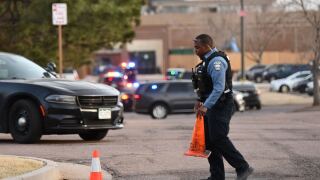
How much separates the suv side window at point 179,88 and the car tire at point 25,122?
16.2 m

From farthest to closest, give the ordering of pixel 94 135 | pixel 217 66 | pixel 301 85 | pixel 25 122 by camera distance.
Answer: pixel 301 85 → pixel 94 135 → pixel 25 122 → pixel 217 66

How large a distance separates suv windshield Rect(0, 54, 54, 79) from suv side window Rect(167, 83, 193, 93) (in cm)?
1492

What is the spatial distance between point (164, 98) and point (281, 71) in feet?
115

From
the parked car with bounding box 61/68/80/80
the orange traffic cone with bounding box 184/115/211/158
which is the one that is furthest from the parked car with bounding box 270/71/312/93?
the orange traffic cone with bounding box 184/115/211/158

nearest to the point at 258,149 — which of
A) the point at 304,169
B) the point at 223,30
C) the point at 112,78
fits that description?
the point at 304,169

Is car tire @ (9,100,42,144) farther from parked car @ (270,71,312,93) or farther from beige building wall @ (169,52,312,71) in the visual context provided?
beige building wall @ (169,52,312,71)

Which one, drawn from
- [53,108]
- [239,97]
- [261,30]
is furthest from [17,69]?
[261,30]

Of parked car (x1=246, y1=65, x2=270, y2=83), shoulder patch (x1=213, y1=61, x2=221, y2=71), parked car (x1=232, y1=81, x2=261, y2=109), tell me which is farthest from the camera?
parked car (x1=246, y1=65, x2=270, y2=83)

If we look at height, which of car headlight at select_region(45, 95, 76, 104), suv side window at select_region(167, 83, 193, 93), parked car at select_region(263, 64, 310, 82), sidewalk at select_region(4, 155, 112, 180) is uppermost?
car headlight at select_region(45, 95, 76, 104)

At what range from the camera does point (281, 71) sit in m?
62.3

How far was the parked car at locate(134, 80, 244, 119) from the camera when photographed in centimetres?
2858

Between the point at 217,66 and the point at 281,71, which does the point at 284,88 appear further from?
the point at 217,66

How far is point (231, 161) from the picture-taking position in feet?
28.3

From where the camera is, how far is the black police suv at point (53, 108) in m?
12.6
